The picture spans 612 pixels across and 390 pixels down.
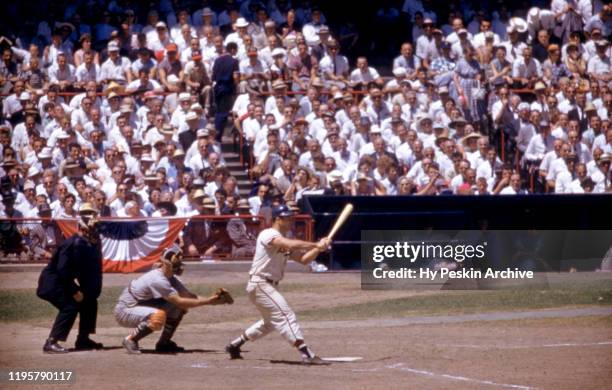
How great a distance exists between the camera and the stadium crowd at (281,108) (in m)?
22.3

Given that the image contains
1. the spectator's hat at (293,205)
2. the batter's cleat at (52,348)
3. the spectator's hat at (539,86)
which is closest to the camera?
the batter's cleat at (52,348)

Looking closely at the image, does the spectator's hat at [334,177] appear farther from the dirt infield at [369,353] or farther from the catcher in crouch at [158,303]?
the catcher in crouch at [158,303]

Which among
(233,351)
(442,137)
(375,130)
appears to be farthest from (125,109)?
(233,351)

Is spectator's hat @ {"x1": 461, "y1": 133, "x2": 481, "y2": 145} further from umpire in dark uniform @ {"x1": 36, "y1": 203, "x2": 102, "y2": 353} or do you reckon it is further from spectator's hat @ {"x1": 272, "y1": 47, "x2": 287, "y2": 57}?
umpire in dark uniform @ {"x1": 36, "y1": 203, "x2": 102, "y2": 353}

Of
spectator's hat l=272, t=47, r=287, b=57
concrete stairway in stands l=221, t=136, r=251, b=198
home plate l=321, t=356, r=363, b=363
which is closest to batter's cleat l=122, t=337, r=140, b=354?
home plate l=321, t=356, r=363, b=363

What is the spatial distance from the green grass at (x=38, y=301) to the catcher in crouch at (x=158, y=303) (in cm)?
380

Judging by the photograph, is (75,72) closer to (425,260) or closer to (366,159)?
(366,159)

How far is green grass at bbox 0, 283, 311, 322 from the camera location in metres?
17.5

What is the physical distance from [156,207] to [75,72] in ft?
14.1

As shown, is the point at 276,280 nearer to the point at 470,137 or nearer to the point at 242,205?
the point at 242,205

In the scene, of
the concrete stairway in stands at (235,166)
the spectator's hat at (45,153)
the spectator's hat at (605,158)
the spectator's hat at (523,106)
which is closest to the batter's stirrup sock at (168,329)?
the spectator's hat at (45,153)

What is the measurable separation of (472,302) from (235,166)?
24.2ft

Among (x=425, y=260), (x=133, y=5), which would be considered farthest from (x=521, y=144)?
(x=133, y=5)

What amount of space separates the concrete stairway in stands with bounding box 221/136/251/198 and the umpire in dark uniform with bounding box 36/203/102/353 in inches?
383
